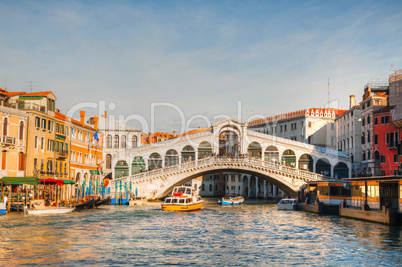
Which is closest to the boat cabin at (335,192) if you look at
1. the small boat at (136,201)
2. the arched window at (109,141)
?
the small boat at (136,201)

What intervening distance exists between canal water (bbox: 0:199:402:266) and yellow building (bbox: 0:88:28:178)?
7.76m

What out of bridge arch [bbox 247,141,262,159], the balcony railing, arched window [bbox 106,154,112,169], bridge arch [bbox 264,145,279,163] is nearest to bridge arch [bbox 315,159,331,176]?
bridge arch [bbox 264,145,279,163]

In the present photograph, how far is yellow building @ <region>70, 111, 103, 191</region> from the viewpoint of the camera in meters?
49.1

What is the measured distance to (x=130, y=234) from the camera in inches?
918

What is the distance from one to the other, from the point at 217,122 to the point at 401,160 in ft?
61.9

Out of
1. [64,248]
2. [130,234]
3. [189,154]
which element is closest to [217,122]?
[189,154]

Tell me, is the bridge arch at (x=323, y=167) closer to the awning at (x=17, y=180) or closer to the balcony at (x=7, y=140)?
the awning at (x=17, y=180)

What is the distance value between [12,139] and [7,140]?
44 centimetres

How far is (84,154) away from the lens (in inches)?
2060

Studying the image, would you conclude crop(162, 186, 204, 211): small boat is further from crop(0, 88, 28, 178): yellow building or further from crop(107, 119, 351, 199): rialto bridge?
crop(107, 119, 351, 199): rialto bridge

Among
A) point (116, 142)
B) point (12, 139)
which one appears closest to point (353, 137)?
point (116, 142)

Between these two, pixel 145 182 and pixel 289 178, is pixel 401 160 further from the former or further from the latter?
pixel 145 182

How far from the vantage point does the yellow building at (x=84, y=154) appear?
49125 mm

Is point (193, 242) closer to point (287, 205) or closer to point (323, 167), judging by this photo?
point (287, 205)
